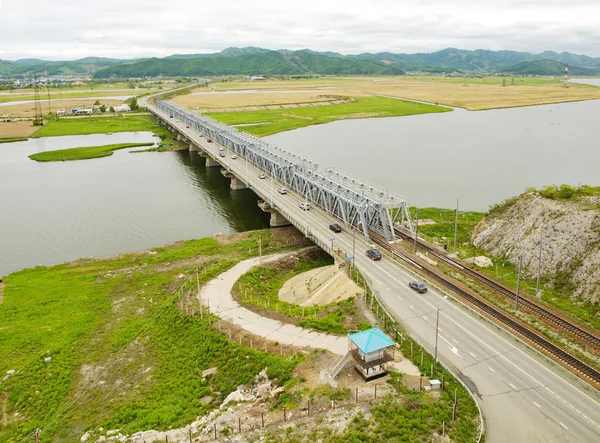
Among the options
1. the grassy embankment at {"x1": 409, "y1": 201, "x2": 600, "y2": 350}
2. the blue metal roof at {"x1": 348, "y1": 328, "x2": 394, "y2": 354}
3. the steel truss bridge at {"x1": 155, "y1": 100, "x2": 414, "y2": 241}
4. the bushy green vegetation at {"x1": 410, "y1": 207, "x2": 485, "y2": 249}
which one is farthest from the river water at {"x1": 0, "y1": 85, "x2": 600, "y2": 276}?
the blue metal roof at {"x1": 348, "y1": 328, "x2": 394, "y2": 354}

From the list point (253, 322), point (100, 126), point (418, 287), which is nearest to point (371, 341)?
point (253, 322)

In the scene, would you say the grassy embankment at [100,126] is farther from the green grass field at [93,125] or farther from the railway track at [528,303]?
the railway track at [528,303]

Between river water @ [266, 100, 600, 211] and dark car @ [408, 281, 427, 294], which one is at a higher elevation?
river water @ [266, 100, 600, 211]

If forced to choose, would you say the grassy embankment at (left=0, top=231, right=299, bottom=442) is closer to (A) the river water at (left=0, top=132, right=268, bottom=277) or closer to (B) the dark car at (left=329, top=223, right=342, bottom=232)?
(A) the river water at (left=0, top=132, right=268, bottom=277)

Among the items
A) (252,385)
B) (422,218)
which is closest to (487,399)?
(252,385)

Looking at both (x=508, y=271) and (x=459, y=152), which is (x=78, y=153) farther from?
(x=508, y=271)
